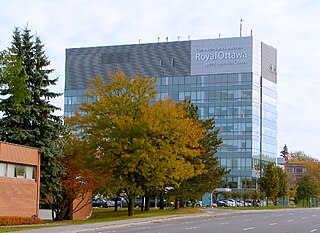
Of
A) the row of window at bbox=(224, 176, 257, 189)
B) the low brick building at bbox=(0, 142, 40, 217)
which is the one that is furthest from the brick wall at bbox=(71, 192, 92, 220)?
the row of window at bbox=(224, 176, 257, 189)

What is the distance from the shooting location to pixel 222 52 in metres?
118

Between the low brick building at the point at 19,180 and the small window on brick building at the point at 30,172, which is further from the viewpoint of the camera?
the small window on brick building at the point at 30,172

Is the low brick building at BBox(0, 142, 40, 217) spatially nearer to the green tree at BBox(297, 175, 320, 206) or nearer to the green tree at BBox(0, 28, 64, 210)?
the green tree at BBox(0, 28, 64, 210)

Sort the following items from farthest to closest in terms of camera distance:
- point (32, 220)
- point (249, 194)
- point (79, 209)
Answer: point (249, 194) → point (79, 209) → point (32, 220)

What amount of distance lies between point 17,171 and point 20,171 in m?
0.34

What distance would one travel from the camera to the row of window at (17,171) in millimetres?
41250

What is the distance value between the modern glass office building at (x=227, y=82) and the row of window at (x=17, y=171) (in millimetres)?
77200

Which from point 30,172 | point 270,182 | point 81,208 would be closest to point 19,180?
point 30,172

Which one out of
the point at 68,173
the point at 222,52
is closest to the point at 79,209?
the point at 68,173

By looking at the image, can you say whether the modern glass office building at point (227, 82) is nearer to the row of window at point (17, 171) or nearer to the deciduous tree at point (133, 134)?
the deciduous tree at point (133, 134)

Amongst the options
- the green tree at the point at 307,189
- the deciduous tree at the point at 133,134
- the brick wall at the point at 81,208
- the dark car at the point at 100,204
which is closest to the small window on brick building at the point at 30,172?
the deciduous tree at the point at 133,134

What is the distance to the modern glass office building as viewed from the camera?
11825 centimetres

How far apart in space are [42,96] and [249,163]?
79363 millimetres

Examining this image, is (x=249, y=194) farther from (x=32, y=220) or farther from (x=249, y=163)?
(x=32, y=220)
